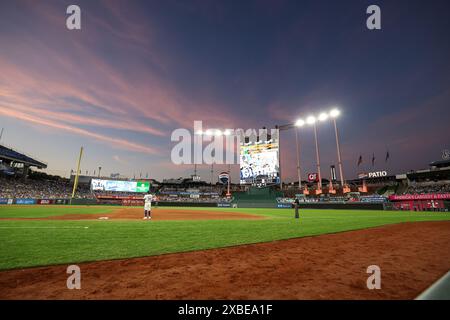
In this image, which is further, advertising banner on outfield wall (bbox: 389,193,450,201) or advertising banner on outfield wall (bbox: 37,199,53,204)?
advertising banner on outfield wall (bbox: 37,199,53,204)

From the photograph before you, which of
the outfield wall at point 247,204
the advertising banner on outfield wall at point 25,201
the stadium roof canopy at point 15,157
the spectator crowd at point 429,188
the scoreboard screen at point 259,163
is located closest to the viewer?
the outfield wall at point 247,204

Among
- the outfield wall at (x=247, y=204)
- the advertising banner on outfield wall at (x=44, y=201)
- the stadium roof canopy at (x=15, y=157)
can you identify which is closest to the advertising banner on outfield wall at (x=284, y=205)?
the outfield wall at (x=247, y=204)

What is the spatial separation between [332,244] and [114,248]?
600 cm

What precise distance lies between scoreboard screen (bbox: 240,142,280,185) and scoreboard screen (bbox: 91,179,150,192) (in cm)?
3618

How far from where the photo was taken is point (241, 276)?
3.38 meters

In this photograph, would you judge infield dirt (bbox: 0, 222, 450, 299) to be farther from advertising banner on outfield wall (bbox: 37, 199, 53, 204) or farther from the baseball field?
advertising banner on outfield wall (bbox: 37, 199, 53, 204)

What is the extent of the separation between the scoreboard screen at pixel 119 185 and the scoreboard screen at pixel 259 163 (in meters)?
36.2

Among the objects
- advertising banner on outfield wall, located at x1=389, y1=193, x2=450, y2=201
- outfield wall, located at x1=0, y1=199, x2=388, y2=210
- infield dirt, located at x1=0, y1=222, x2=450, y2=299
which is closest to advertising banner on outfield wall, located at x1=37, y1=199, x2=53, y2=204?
outfield wall, located at x1=0, y1=199, x2=388, y2=210

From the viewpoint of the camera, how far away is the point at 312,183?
7350 cm

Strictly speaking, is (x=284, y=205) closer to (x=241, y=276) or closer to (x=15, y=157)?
(x=241, y=276)

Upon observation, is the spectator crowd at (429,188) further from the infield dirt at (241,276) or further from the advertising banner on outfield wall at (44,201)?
the advertising banner on outfield wall at (44,201)

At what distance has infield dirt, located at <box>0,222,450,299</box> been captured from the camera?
106 inches

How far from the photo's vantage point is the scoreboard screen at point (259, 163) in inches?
1515
